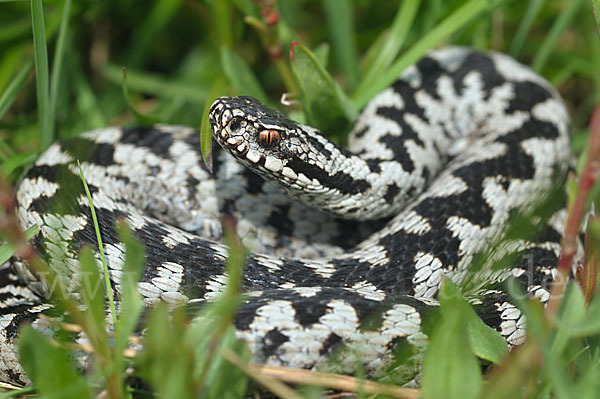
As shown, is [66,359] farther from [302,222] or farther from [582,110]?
[582,110]

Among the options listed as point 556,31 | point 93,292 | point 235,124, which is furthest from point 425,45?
point 93,292

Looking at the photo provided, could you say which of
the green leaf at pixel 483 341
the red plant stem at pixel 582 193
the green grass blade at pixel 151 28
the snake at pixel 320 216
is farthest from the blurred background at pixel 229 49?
the red plant stem at pixel 582 193

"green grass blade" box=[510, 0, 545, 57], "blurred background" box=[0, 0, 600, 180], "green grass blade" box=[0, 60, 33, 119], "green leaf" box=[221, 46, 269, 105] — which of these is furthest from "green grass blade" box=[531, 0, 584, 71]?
"green grass blade" box=[0, 60, 33, 119]

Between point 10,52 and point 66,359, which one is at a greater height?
point 10,52

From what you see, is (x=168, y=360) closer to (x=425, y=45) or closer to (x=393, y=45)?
(x=425, y=45)

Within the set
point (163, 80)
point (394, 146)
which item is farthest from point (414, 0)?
point (163, 80)

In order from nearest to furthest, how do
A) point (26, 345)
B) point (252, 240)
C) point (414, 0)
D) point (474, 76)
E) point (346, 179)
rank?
1. point (26, 345)
2. point (346, 179)
3. point (252, 240)
4. point (414, 0)
5. point (474, 76)
